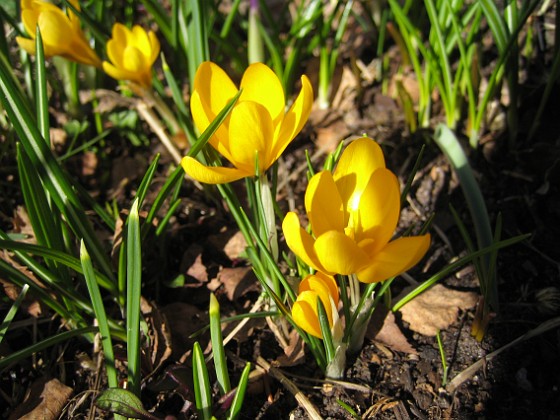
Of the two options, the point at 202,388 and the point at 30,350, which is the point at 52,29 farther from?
the point at 202,388

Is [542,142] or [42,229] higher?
[42,229]

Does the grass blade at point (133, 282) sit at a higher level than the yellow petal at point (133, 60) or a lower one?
lower

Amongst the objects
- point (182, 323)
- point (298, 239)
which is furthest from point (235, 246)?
point (298, 239)

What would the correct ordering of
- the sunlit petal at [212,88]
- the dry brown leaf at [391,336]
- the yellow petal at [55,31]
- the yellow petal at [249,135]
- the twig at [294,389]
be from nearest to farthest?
1. the yellow petal at [249,135]
2. the sunlit petal at [212,88]
3. the twig at [294,389]
4. the dry brown leaf at [391,336]
5. the yellow petal at [55,31]

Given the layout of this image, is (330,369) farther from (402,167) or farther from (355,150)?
(402,167)

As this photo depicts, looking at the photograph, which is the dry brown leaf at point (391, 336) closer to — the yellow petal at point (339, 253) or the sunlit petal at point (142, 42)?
the yellow petal at point (339, 253)

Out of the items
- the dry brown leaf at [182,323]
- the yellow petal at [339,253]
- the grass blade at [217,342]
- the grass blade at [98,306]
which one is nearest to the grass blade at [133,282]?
the grass blade at [98,306]

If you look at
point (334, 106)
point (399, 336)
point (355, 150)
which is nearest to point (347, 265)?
point (355, 150)
